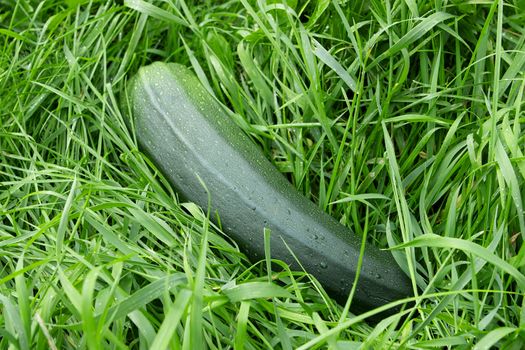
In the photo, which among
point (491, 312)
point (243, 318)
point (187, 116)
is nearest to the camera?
point (243, 318)

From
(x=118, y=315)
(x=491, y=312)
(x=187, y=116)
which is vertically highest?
(x=187, y=116)

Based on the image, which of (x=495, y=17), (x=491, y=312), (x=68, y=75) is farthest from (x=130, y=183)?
(x=495, y=17)

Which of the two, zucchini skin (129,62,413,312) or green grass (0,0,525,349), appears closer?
green grass (0,0,525,349)

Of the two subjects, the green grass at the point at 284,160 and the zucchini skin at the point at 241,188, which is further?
the zucchini skin at the point at 241,188

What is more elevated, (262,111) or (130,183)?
(262,111)

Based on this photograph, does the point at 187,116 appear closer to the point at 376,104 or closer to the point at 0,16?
the point at 376,104
